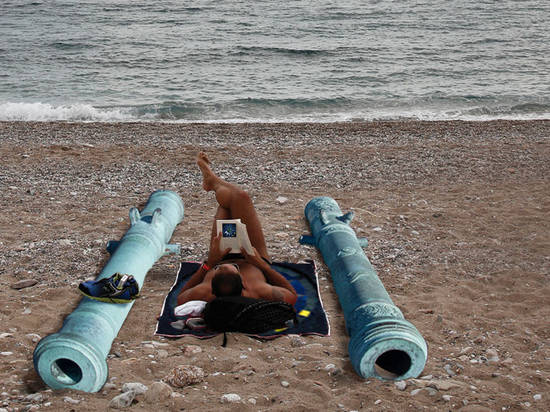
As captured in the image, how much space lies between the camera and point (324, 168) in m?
11.2

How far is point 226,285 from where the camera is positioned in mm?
5312

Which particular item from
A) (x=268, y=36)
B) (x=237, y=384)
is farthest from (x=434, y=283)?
(x=268, y=36)

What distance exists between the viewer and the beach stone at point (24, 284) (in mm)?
6421

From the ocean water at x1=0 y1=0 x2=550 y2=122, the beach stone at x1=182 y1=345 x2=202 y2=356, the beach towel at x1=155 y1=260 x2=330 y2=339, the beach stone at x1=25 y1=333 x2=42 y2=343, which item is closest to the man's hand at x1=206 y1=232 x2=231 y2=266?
the beach towel at x1=155 y1=260 x2=330 y2=339

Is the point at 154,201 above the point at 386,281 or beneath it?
above

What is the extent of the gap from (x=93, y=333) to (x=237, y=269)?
146cm

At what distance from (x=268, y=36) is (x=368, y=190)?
2108cm

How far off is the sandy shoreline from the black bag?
14 centimetres

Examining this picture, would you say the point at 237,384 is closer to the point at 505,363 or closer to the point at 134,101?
the point at 505,363

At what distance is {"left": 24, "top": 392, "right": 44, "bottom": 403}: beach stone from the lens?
4.15 meters

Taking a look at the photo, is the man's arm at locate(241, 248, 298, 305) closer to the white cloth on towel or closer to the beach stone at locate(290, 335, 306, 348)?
the beach stone at locate(290, 335, 306, 348)

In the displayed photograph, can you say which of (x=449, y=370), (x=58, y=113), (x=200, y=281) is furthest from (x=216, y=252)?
(x=58, y=113)

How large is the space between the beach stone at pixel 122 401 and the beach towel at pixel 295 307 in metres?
1.14

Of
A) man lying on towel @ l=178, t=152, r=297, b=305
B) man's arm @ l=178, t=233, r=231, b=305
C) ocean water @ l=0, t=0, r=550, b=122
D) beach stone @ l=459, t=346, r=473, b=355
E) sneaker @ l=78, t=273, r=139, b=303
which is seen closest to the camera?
beach stone @ l=459, t=346, r=473, b=355
